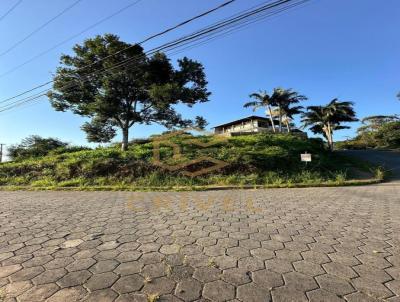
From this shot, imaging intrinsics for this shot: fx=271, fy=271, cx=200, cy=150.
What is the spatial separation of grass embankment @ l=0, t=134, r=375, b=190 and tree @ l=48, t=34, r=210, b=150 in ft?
10.7

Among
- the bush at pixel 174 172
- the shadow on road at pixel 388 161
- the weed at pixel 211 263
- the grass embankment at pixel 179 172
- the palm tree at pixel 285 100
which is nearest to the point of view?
the weed at pixel 211 263

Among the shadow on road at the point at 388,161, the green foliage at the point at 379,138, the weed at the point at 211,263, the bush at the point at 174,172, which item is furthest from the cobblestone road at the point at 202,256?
the green foliage at the point at 379,138

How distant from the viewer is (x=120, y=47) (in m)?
17.6

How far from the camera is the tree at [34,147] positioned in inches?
940

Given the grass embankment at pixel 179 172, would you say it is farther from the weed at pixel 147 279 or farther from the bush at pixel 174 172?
the weed at pixel 147 279

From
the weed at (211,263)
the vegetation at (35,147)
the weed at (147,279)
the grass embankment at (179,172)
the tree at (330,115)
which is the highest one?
the tree at (330,115)

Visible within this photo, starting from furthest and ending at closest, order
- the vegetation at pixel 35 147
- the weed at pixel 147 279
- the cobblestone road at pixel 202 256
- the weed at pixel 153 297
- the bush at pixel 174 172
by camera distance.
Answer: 1. the vegetation at pixel 35 147
2. the bush at pixel 174 172
3. the weed at pixel 147 279
4. the cobblestone road at pixel 202 256
5. the weed at pixel 153 297

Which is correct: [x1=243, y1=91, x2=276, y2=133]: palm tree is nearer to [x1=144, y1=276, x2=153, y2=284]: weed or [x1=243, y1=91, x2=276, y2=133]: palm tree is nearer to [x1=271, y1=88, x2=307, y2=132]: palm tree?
[x1=271, y1=88, x2=307, y2=132]: palm tree

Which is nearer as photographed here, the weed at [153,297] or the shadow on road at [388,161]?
the weed at [153,297]

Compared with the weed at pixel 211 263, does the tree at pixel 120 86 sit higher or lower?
higher

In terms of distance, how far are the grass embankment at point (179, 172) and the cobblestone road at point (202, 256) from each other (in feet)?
19.2

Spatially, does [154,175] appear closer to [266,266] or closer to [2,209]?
[2,209]

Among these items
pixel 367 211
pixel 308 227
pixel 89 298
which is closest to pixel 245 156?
pixel 367 211

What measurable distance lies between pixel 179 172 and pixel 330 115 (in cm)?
2764
